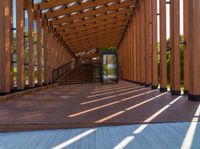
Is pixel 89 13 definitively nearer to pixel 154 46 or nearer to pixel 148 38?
pixel 148 38

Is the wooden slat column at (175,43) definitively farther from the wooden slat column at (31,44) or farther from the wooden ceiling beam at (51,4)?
the wooden slat column at (31,44)

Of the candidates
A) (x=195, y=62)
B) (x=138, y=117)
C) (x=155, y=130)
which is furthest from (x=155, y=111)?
(x=195, y=62)

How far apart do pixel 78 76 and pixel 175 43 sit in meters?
16.1

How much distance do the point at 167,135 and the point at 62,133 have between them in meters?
1.71

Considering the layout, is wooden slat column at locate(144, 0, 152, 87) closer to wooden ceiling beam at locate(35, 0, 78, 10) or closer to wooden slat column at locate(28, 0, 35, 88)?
wooden ceiling beam at locate(35, 0, 78, 10)

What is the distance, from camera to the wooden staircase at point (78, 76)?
21797mm

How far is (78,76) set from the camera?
82.2 feet

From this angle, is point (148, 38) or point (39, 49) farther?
point (39, 49)

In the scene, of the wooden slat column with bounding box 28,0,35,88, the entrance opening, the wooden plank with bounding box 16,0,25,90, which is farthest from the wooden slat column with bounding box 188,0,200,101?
the entrance opening

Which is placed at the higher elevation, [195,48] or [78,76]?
[195,48]

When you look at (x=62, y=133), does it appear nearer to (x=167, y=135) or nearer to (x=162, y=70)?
(x=167, y=135)

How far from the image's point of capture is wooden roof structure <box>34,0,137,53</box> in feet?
53.2

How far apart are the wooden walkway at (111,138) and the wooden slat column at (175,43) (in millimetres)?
5105

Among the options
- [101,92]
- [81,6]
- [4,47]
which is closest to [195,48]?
[101,92]
